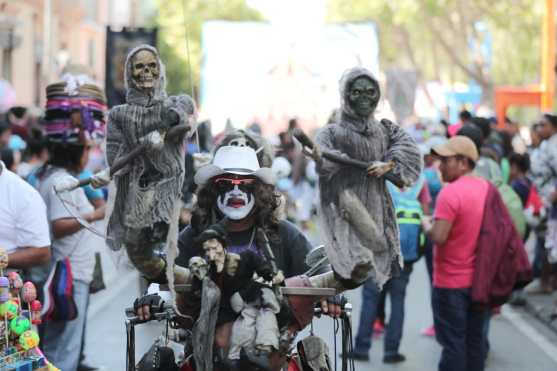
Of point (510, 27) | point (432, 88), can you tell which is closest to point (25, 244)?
point (510, 27)

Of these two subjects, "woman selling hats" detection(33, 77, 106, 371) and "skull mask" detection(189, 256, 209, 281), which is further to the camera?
"woman selling hats" detection(33, 77, 106, 371)

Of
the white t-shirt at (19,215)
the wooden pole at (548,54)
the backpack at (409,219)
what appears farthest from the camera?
the wooden pole at (548,54)

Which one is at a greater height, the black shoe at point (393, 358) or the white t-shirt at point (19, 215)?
the white t-shirt at point (19, 215)

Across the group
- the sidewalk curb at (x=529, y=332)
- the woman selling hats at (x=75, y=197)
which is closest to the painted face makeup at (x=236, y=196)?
the woman selling hats at (x=75, y=197)

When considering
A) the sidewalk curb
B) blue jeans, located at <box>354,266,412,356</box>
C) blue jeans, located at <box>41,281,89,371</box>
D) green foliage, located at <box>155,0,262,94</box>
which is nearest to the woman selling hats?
blue jeans, located at <box>41,281,89,371</box>

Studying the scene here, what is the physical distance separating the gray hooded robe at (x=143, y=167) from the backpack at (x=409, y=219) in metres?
4.81

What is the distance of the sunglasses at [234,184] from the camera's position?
5449 millimetres

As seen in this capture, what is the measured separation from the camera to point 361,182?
5.03 m

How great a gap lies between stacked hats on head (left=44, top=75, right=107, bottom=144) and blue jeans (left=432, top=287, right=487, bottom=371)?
8.81 feet

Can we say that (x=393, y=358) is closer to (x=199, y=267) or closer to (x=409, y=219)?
(x=409, y=219)

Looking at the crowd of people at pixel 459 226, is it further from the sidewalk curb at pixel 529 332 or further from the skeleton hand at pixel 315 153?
the skeleton hand at pixel 315 153

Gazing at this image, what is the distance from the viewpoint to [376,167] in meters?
4.96

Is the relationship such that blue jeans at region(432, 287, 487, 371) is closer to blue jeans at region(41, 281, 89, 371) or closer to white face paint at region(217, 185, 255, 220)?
blue jeans at region(41, 281, 89, 371)

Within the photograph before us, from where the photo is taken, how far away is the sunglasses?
17.9 ft
